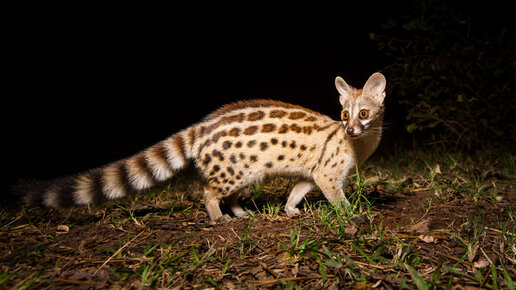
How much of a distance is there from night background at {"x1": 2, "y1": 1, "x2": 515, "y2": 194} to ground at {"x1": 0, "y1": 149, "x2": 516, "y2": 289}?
242cm

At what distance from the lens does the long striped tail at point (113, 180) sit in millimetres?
3137

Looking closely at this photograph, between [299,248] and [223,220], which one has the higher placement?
[299,248]

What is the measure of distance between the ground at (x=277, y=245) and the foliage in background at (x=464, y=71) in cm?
186

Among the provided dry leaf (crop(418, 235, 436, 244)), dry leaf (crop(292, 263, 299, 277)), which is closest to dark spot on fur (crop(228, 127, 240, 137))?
dry leaf (crop(292, 263, 299, 277))

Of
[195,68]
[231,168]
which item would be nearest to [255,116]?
[231,168]

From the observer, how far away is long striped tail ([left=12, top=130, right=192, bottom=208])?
3137mm

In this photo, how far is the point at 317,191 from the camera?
4.72m

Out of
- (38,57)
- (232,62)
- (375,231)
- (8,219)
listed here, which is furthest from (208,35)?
(375,231)

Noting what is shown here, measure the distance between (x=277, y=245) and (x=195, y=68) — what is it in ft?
29.6

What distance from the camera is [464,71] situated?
5.57m

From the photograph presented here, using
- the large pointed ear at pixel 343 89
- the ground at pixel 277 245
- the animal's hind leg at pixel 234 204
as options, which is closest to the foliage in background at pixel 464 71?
the ground at pixel 277 245

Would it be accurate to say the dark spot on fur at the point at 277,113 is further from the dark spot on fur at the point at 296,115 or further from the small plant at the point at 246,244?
the small plant at the point at 246,244

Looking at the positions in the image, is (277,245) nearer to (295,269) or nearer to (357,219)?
(295,269)

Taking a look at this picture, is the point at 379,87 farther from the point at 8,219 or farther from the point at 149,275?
the point at 8,219
